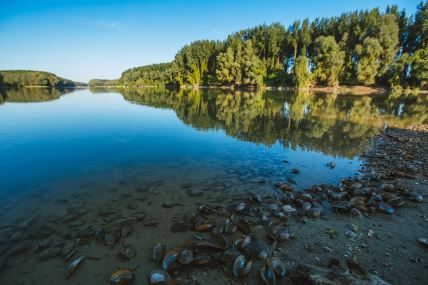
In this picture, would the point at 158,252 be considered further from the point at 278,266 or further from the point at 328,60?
the point at 328,60

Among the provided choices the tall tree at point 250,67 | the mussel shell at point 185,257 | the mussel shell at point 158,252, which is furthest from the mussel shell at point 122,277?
the tall tree at point 250,67

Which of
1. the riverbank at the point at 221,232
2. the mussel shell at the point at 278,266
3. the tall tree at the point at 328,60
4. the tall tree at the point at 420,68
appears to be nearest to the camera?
the mussel shell at the point at 278,266

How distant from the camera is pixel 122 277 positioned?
400 centimetres

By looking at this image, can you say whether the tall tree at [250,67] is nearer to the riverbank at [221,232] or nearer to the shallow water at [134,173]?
the shallow water at [134,173]

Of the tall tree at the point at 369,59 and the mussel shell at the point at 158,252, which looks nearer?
the mussel shell at the point at 158,252

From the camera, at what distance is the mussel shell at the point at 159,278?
12.6 ft

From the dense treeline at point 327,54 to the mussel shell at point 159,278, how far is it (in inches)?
3079

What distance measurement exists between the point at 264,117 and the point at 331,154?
38.5ft

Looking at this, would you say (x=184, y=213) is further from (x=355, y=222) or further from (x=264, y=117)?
(x=264, y=117)

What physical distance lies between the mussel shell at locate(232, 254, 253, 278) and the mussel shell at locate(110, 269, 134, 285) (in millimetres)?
2106

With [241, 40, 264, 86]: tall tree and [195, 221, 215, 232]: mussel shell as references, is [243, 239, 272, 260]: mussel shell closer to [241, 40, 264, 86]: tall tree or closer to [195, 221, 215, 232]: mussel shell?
[195, 221, 215, 232]: mussel shell

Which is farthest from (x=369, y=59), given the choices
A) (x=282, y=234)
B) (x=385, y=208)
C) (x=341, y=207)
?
(x=282, y=234)

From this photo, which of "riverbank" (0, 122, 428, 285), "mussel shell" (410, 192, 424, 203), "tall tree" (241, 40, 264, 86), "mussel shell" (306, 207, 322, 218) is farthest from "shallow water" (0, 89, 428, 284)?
"tall tree" (241, 40, 264, 86)

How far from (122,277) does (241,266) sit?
2411 millimetres
